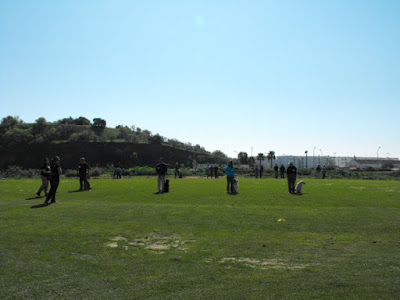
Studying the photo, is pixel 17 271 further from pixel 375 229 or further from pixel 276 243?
A: pixel 375 229

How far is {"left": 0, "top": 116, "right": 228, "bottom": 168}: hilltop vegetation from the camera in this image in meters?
133

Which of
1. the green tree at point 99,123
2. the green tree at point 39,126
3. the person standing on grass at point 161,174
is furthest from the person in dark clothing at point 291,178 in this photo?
the green tree at point 99,123

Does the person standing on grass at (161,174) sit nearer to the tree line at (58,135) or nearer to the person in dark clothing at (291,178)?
the person in dark clothing at (291,178)

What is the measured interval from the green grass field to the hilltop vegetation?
406 feet

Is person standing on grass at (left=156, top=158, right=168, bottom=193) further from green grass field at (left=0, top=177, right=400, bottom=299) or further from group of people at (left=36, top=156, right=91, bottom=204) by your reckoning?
green grass field at (left=0, top=177, right=400, bottom=299)

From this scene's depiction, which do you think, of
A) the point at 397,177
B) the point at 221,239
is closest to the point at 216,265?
the point at 221,239

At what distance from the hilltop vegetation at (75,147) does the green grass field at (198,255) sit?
124 meters

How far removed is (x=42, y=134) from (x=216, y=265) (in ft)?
485

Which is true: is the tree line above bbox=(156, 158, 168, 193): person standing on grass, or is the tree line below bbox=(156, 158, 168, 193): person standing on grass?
above

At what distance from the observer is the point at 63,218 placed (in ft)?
40.9

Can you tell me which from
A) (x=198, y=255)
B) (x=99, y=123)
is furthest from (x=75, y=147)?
(x=198, y=255)

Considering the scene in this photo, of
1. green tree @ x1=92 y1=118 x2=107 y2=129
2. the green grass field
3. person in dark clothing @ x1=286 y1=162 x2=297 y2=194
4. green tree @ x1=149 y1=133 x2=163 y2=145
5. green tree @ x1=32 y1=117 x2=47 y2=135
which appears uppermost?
green tree @ x1=92 y1=118 x2=107 y2=129

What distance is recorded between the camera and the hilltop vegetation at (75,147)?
133m

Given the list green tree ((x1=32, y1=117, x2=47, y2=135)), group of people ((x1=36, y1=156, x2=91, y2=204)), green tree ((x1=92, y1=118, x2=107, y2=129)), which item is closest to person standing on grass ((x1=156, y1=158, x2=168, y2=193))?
group of people ((x1=36, y1=156, x2=91, y2=204))
